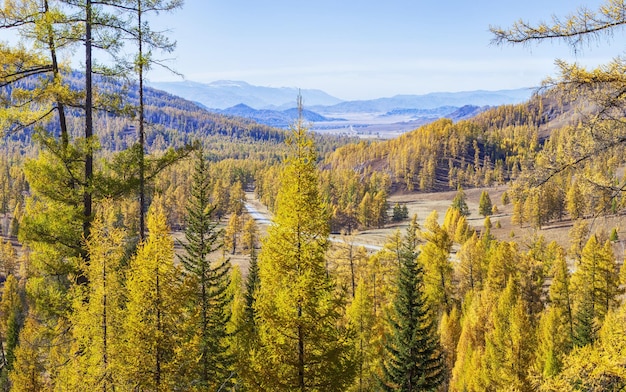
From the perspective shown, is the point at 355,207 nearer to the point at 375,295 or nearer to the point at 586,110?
the point at 375,295

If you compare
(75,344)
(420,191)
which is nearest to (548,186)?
(75,344)

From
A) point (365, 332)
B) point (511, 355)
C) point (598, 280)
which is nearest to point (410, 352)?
point (511, 355)

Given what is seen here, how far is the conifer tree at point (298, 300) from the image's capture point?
38.1 feet

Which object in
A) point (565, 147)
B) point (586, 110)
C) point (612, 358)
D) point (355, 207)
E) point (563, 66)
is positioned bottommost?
point (355, 207)

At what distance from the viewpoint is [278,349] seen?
11680 millimetres

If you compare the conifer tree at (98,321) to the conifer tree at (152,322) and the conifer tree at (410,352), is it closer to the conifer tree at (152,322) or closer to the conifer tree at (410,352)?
the conifer tree at (152,322)

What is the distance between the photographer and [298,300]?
38.2 ft

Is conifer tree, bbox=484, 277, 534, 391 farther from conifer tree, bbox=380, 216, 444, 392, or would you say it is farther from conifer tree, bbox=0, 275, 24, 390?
conifer tree, bbox=0, 275, 24, 390

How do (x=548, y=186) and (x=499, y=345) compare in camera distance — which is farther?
(x=499, y=345)

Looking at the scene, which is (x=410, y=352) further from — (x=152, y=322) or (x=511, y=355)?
(x=152, y=322)

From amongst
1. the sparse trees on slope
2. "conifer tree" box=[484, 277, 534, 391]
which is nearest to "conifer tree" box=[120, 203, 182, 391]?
the sparse trees on slope

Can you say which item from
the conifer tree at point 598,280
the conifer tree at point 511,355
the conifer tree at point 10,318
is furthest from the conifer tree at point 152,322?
the conifer tree at point 10,318

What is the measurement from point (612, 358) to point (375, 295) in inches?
1440

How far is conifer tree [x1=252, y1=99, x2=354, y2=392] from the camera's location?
1162 cm
